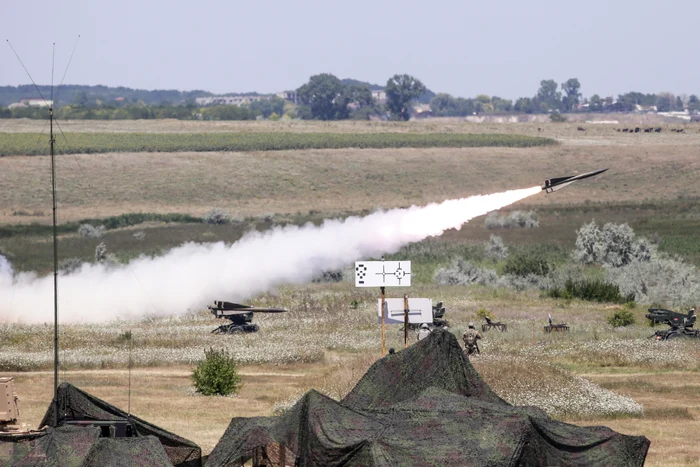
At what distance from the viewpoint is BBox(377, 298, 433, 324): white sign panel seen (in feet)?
113

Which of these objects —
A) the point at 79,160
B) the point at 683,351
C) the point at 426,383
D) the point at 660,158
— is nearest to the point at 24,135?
the point at 79,160

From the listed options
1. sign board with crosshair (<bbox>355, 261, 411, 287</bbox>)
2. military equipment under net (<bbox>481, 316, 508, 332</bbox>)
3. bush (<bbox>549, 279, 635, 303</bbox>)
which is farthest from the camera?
bush (<bbox>549, 279, 635, 303</bbox>)

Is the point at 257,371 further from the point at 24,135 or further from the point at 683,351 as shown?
the point at 24,135

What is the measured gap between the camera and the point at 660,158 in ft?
443

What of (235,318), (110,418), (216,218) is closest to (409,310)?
(235,318)

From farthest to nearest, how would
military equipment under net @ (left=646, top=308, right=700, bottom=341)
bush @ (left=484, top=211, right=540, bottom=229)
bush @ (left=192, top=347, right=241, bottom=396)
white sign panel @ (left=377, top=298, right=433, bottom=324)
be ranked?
bush @ (left=484, top=211, right=540, bottom=229) → military equipment under net @ (left=646, top=308, right=700, bottom=341) → bush @ (left=192, top=347, right=241, bottom=396) → white sign panel @ (left=377, top=298, right=433, bottom=324)

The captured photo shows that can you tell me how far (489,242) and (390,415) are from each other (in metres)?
62.5

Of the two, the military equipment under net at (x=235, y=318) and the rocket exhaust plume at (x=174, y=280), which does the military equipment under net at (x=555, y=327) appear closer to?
the rocket exhaust plume at (x=174, y=280)

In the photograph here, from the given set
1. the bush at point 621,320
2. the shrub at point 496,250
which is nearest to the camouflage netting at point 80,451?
the bush at point 621,320

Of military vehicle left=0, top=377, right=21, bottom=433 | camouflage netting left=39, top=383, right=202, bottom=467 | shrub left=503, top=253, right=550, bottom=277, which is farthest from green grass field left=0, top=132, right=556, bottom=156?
camouflage netting left=39, top=383, right=202, bottom=467

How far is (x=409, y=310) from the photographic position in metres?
37.2

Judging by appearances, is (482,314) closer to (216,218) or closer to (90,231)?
(90,231)

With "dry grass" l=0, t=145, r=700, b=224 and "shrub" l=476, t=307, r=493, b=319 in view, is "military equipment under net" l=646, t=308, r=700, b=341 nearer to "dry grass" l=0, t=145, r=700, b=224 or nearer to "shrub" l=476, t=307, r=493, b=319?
Result: "shrub" l=476, t=307, r=493, b=319

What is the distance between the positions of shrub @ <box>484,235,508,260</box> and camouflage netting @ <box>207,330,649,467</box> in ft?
181
